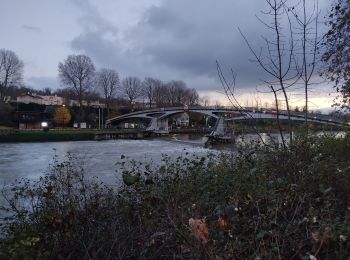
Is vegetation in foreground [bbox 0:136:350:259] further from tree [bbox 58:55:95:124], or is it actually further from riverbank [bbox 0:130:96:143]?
→ tree [bbox 58:55:95:124]

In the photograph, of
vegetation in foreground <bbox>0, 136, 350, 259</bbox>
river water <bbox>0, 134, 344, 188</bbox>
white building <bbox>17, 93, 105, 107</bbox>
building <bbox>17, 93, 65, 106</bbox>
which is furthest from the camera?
building <bbox>17, 93, 65, 106</bbox>

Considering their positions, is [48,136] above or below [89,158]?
above

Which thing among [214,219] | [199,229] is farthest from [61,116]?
[199,229]

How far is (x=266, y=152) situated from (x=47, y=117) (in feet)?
336

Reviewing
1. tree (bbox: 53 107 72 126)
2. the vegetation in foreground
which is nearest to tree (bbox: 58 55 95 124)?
tree (bbox: 53 107 72 126)

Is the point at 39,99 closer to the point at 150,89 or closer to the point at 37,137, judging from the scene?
the point at 150,89

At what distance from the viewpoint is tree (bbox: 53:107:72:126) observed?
3932 inches

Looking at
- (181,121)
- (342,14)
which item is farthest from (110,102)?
(342,14)

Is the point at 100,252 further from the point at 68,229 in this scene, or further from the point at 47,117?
A: the point at 47,117

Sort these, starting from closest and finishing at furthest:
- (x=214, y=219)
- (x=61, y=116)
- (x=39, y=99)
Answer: (x=214, y=219) < (x=61, y=116) < (x=39, y=99)

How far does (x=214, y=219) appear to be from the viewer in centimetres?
413

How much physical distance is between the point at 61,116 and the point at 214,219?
325 feet

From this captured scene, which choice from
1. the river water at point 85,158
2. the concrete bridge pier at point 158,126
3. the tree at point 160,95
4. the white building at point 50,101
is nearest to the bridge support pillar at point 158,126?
the concrete bridge pier at point 158,126

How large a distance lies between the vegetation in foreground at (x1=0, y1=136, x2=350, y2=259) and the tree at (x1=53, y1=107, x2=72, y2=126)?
9604 cm
